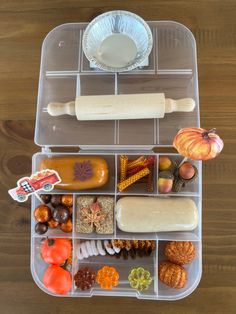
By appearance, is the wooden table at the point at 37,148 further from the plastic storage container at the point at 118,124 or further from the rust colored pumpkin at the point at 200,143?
the rust colored pumpkin at the point at 200,143

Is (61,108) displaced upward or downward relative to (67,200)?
upward

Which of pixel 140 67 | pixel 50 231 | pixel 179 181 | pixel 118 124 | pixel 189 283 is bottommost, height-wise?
pixel 189 283

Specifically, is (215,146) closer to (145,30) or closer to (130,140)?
(130,140)

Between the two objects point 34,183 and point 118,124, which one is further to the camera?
point 118,124

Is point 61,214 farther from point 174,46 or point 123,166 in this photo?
point 174,46

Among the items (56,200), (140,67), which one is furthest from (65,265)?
(140,67)

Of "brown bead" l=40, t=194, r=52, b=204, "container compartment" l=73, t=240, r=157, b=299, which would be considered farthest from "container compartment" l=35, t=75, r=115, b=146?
"container compartment" l=73, t=240, r=157, b=299

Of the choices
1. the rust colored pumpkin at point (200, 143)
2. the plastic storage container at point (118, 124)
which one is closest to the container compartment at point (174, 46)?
the plastic storage container at point (118, 124)
